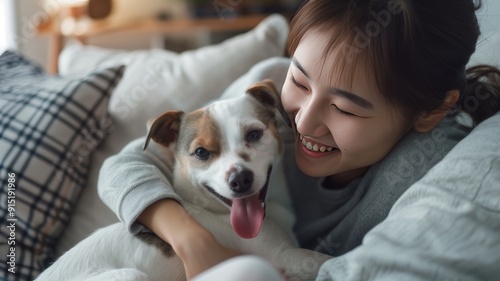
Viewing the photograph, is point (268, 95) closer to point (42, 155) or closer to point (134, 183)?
point (134, 183)

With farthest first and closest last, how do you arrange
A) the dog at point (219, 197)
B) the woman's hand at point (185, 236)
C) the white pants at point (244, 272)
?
the dog at point (219, 197) < the woman's hand at point (185, 236) < the white pants at point (244, 272)

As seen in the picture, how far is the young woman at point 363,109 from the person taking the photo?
90 cm

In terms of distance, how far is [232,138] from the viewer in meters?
1.07

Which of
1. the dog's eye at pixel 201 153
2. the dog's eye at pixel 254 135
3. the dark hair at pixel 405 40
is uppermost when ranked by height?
the dark hair at pixel 405 40

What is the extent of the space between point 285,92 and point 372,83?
0.21m

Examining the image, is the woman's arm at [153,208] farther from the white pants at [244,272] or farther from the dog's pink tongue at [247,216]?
the white pants at [244,272]

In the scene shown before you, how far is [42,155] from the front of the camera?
4.04 feet

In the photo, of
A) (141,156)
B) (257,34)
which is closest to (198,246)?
(141,156)

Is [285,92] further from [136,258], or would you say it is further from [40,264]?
[40,264]

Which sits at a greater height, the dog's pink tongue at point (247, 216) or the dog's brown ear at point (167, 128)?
the dog's brown ear at point (167, 128)

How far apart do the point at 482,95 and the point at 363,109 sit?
13.5 inches

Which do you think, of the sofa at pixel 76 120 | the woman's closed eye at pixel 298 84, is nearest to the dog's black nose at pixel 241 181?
the woman's closed eye at pixel 298 84

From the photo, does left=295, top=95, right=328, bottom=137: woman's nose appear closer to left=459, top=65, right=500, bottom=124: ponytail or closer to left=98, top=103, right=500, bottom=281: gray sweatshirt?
left=98, top=103, right=500, bottom=281: gray sweatshirt

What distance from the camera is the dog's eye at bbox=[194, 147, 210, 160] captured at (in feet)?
3.54
